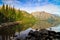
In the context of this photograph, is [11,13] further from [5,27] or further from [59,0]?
[59,0]

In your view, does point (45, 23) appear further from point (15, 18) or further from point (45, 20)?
point (15, 18)

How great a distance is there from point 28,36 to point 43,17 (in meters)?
0.32

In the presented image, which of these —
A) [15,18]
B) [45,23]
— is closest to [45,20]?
[45,23]

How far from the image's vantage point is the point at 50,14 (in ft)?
7.77

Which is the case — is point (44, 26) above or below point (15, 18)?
below

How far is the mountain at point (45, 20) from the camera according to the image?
7.74 feet

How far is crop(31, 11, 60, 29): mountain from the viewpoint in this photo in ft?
7.74

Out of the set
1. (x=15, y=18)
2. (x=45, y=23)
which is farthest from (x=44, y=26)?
(x=15, y=18)

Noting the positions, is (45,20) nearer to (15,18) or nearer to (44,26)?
(44,26)

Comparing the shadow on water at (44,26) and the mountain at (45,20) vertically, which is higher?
the mountain at (45,20)

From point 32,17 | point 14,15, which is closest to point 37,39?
point 32,17

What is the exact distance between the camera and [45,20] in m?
2.38

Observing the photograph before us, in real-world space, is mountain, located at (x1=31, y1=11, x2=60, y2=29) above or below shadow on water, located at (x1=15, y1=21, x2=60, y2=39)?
above

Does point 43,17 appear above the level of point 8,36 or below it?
above
